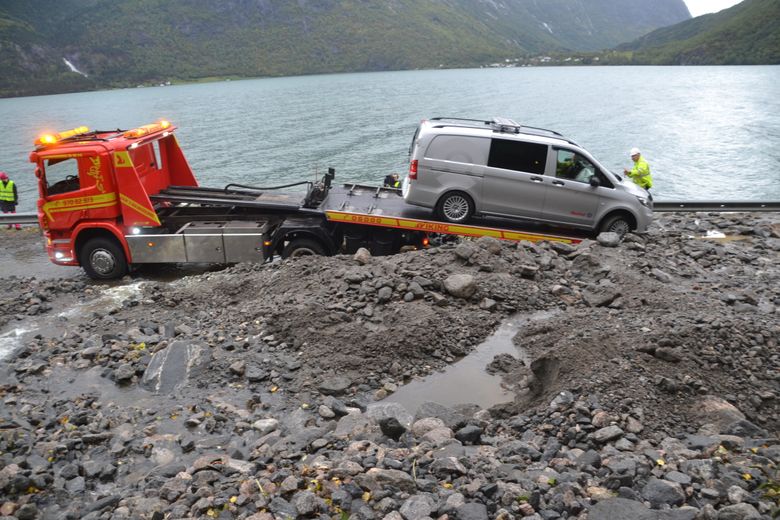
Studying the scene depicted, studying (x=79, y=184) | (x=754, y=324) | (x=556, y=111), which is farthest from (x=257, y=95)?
(x=754, y=324)

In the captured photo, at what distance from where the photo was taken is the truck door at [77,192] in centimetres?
1188

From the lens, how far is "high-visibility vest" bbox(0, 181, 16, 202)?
18.7 m

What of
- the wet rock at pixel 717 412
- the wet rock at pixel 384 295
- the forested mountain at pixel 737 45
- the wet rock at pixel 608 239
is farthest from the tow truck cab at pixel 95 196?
the forested mountain at pixel 737 45

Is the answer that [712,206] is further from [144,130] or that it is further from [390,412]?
[144,130]

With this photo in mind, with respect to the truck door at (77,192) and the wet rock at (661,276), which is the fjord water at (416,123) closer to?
the truck door at (77,192)

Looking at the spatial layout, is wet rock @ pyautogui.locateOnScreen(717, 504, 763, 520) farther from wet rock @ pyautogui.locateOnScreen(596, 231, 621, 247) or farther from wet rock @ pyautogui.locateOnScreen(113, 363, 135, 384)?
wet rock @ pyautogui.locateOnScreen(596, 231, 621, 247)

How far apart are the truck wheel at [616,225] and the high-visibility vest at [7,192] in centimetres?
1762

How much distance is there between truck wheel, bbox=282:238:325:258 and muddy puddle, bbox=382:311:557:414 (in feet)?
14.8

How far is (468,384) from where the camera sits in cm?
827

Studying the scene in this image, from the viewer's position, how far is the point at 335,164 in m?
35.0

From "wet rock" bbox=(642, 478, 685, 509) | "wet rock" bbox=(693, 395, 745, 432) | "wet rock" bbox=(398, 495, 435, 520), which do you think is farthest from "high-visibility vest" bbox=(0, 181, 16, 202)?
"wet rock" bbox=(642, 478, 685, 509)

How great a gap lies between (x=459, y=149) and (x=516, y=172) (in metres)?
1.24

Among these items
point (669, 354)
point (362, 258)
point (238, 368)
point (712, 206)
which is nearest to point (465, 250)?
point (362, 258)

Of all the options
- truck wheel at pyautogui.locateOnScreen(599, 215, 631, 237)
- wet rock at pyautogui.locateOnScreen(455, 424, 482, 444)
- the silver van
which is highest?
the silver van
